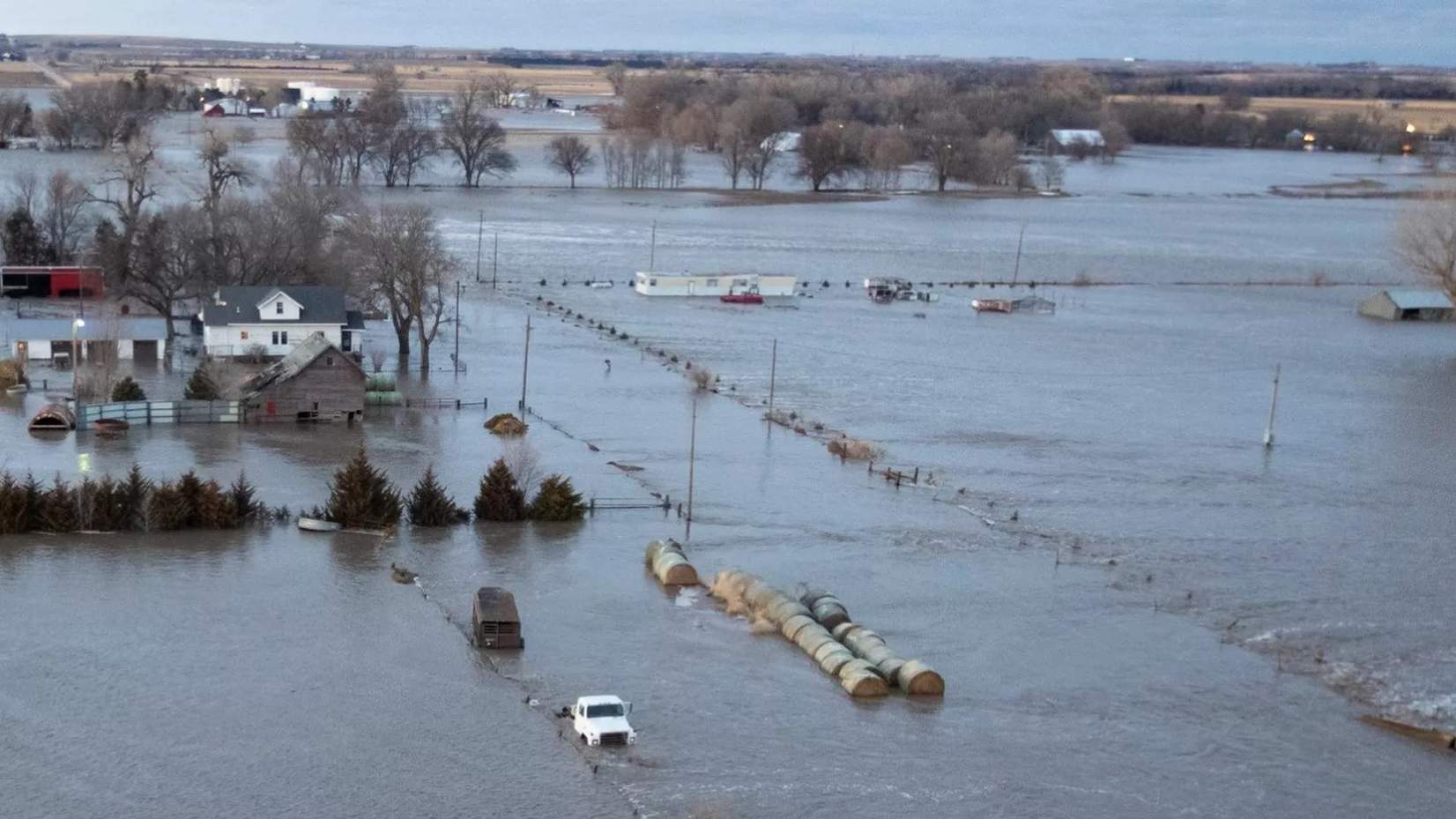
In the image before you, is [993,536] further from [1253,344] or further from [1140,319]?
[1140,319]

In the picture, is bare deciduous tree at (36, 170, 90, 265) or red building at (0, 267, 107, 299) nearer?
red building at (0, 267, 107, 299)

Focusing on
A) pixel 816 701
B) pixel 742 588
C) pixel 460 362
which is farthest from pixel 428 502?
pixel 460 362

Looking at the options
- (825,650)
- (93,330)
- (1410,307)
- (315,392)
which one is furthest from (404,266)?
(1410,307)

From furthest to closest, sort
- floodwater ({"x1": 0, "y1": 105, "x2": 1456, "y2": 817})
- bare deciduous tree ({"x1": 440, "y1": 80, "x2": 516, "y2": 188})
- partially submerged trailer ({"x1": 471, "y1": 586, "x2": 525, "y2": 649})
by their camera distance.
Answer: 1. bare deciduous tree ({"x1": 440, "y1": 80, "x2": 516, "y2": 188})
2. partially submerged trailer ({"x1": 471, "y1": 586, "x2": 525, "y2": 649})
3. floodwater ({"x1": 0, "y1": 105, "x2": 1456, "y2": 817})

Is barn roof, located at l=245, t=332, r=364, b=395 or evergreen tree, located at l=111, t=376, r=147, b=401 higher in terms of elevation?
barn roof, located at l=245, t=332, r=364, b=395

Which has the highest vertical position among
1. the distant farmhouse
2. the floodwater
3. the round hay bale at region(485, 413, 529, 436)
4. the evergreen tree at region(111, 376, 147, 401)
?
the distant farmhouse

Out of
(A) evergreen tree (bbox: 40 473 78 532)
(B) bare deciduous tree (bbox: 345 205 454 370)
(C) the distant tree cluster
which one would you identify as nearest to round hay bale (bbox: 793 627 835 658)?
(A) evergreen tree (bbox: 40 473 78 532)

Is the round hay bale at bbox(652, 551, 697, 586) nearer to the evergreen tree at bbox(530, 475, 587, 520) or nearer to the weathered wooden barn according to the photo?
the evergreen tree at bbox(530, 475, 587, 520)
